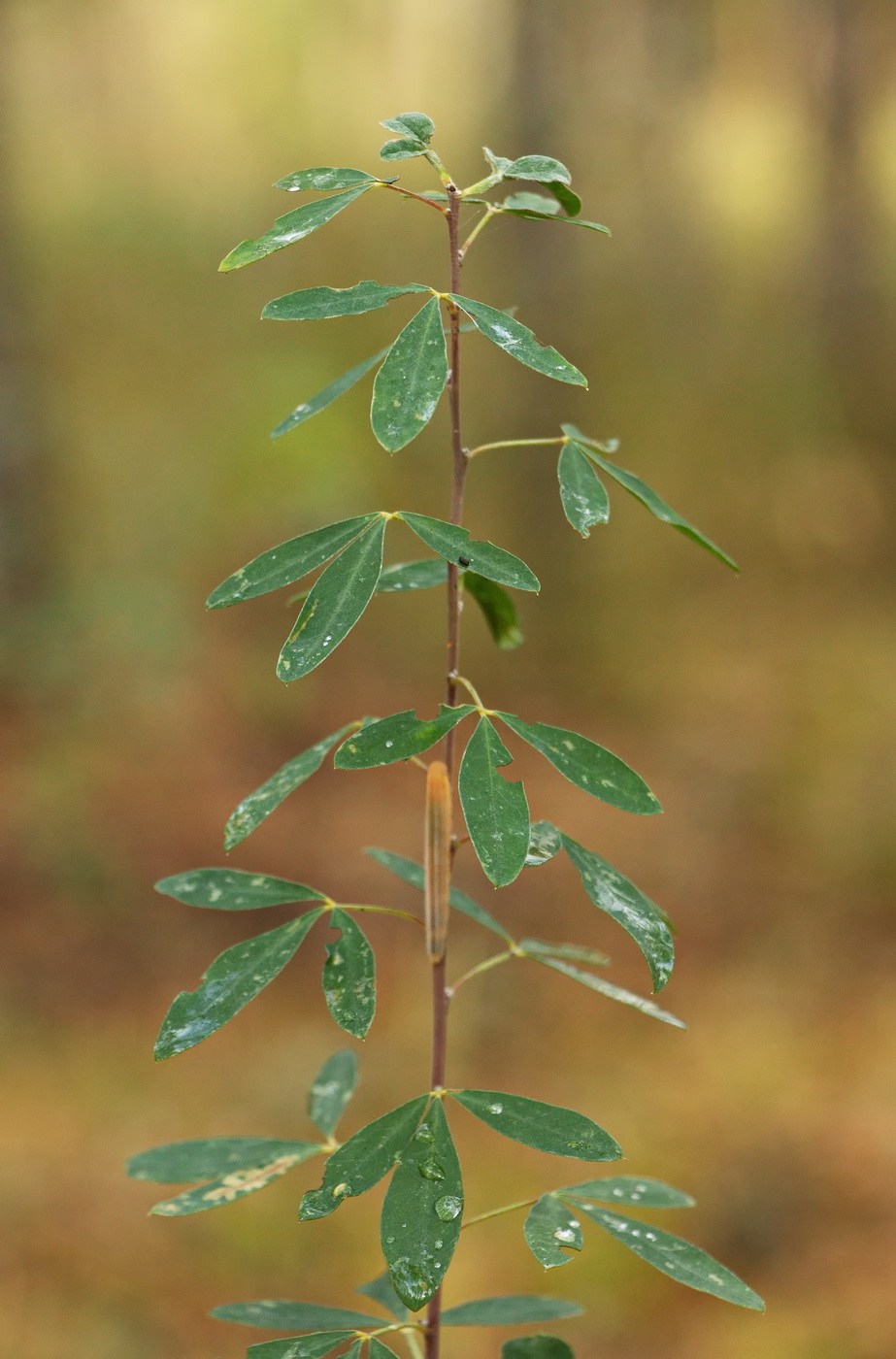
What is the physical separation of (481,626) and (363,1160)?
144 inches

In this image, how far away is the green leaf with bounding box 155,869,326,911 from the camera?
29.6 inches

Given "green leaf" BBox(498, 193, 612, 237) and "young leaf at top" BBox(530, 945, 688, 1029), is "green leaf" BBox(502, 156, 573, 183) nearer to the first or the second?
"green leaf" BBox(498, 193, 612, 237)

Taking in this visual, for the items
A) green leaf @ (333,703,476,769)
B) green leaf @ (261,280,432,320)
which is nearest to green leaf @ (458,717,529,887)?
green leaf @ (333,703,476,769)

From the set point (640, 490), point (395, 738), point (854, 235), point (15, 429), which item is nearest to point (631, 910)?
point (395, 738)

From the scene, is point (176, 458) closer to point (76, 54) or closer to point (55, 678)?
point (55, 678)

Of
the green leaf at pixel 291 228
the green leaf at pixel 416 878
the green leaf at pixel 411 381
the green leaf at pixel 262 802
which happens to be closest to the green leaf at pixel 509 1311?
the green leaf at pixel 416 878

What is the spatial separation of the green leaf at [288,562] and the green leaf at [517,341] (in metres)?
0.12

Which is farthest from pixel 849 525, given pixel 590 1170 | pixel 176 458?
pixel 590 1170

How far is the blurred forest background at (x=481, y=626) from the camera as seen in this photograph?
227cm

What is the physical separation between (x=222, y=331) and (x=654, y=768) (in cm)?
308

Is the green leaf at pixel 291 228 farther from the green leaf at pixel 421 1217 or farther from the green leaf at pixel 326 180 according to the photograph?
the green leaf at pixel 421 1217

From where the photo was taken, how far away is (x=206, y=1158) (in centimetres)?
82

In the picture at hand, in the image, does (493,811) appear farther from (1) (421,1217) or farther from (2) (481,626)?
(2) (481,626)

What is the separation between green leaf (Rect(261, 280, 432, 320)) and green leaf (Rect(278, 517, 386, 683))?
4.8 inches
